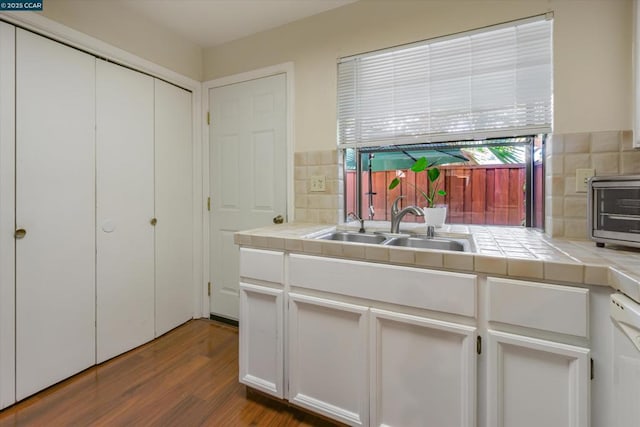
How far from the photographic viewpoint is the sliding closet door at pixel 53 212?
Result: 1525 mm

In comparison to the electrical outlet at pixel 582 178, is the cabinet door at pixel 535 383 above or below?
below

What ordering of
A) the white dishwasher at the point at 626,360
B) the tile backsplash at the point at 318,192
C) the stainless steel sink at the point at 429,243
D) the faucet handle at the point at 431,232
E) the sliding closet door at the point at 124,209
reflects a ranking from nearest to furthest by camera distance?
the white dishwasher at the point at 626,360 < the stainless steel sink at the point at 429,243 < the faucet handle at the point at 431,232 < the sliding closet door at the point at 124,209 < the tile backsplash at the point at 318,192

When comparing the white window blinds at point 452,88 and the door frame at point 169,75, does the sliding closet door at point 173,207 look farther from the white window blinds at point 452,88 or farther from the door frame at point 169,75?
the white window blinds at point 452,88

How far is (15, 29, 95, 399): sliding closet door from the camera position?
153 centimetres

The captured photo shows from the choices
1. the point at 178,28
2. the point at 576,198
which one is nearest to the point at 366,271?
the point at 576,198

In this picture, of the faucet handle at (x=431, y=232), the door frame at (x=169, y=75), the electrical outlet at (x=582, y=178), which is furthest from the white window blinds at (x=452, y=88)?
the door frame at (x=169, y=75)

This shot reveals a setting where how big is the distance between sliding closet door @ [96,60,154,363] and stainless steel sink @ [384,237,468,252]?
1.73 m

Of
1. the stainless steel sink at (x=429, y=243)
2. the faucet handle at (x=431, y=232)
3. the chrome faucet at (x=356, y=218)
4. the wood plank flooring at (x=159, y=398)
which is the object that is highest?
the chrome faucet at (x=356, y=218)

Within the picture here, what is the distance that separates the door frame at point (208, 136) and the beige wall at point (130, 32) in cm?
24

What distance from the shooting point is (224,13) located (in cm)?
202

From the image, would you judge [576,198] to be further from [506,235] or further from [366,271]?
[366,271]

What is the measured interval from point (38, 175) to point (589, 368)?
2.51 meters

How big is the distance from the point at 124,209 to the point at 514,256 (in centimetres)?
223

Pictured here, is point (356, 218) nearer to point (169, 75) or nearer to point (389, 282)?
point (389, 282)
